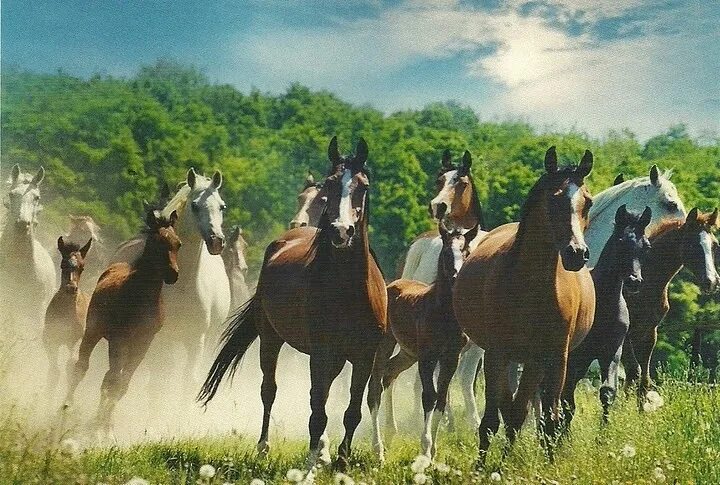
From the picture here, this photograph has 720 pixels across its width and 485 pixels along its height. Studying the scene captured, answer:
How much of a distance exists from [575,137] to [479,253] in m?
0.90

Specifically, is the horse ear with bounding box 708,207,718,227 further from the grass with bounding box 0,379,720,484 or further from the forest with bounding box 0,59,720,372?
the grass with bounding box 0,379,720,484

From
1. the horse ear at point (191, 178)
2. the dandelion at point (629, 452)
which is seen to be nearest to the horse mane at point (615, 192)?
the dandelion at point (629, 452)

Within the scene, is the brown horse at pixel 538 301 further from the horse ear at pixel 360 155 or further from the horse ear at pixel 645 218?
the horse ear at pixel 360 155

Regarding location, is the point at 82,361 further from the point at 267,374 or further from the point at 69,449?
the point at 267,374

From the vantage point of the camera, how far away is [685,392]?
4930mm

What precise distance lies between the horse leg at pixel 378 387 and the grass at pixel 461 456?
0.22 ft

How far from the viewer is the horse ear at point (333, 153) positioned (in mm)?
4703

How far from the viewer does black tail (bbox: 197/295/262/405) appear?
5.40 meters

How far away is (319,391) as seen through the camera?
15.2 feet

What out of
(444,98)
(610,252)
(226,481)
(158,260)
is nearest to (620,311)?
(610,252)

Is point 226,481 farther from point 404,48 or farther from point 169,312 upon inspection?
point 404,48

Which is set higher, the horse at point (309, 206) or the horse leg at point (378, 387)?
the horse at point (309, 206)

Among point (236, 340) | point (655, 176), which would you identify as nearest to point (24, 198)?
point (236, 340)

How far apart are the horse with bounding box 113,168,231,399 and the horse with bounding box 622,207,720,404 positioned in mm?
2430
